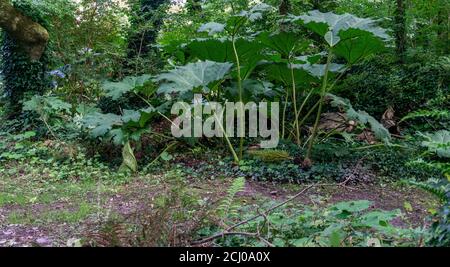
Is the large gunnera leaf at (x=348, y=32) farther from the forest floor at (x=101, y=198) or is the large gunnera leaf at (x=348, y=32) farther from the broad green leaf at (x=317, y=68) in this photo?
the forest floor at (x=101, y=198)

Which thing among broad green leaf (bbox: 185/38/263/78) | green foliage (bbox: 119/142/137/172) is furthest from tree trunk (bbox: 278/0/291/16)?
green foliage (bbox: 119/142/137/172)

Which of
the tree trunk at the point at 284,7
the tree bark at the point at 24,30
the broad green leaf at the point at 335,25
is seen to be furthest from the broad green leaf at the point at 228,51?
the tree bark at the point at 24,30

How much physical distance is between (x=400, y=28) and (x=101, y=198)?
19.8 ft

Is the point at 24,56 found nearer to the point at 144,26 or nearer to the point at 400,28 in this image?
the point at 144,26

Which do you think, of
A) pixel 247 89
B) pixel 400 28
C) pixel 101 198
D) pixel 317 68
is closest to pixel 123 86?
pixel 247 89

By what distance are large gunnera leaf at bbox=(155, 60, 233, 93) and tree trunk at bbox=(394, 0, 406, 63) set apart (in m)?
3.91

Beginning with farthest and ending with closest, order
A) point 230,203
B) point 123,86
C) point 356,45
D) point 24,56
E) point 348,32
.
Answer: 1. point 24,56
2. point 123,86
3. point 356,45
4. point 348,32
5. point 230,203

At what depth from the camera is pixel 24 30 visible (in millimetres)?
7668

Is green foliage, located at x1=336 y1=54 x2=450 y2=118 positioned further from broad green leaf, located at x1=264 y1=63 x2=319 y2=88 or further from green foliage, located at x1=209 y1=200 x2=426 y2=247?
green foliage, located at x1=209 y1=200 x2=426 y2=247

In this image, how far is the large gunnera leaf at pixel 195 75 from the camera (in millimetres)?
5262

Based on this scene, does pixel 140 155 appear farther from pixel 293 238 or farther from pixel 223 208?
pixel 293 238

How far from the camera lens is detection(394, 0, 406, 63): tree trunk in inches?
308

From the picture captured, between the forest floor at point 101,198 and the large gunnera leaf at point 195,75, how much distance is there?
1078mm
